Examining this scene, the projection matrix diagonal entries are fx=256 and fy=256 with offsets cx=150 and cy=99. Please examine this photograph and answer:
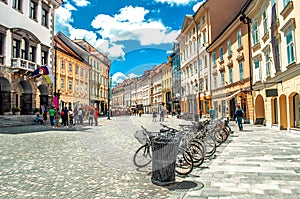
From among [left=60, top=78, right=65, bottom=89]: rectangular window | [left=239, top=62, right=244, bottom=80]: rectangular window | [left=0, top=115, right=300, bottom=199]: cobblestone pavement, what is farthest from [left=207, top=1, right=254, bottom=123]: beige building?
[left=60, top=78, right=65, bottom=89]: rectangular window

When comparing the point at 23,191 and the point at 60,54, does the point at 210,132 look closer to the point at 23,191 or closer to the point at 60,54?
the point at 23,191

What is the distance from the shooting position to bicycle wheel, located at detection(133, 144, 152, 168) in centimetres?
763

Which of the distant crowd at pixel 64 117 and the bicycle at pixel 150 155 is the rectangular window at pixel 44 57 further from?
the bicycle at pixel 150 155

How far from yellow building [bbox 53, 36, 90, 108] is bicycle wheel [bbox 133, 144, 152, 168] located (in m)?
31.3

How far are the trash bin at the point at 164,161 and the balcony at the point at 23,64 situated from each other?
2166 cm

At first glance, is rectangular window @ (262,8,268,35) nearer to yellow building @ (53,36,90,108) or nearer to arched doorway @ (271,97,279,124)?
arched doorway @ (271,97,279,124)

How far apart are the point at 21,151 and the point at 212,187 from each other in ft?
25.3

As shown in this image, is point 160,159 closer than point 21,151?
A: Yes

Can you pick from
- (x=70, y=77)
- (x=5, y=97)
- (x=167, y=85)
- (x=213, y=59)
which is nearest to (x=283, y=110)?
(x=213, y=59)

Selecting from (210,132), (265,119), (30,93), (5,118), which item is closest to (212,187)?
(210,132)

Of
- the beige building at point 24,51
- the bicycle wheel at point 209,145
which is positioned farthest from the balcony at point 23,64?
the bicycle wheel at point 209,145

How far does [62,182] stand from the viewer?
230 inches

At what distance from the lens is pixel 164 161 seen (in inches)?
221

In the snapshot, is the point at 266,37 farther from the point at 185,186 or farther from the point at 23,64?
the point at 23,64
